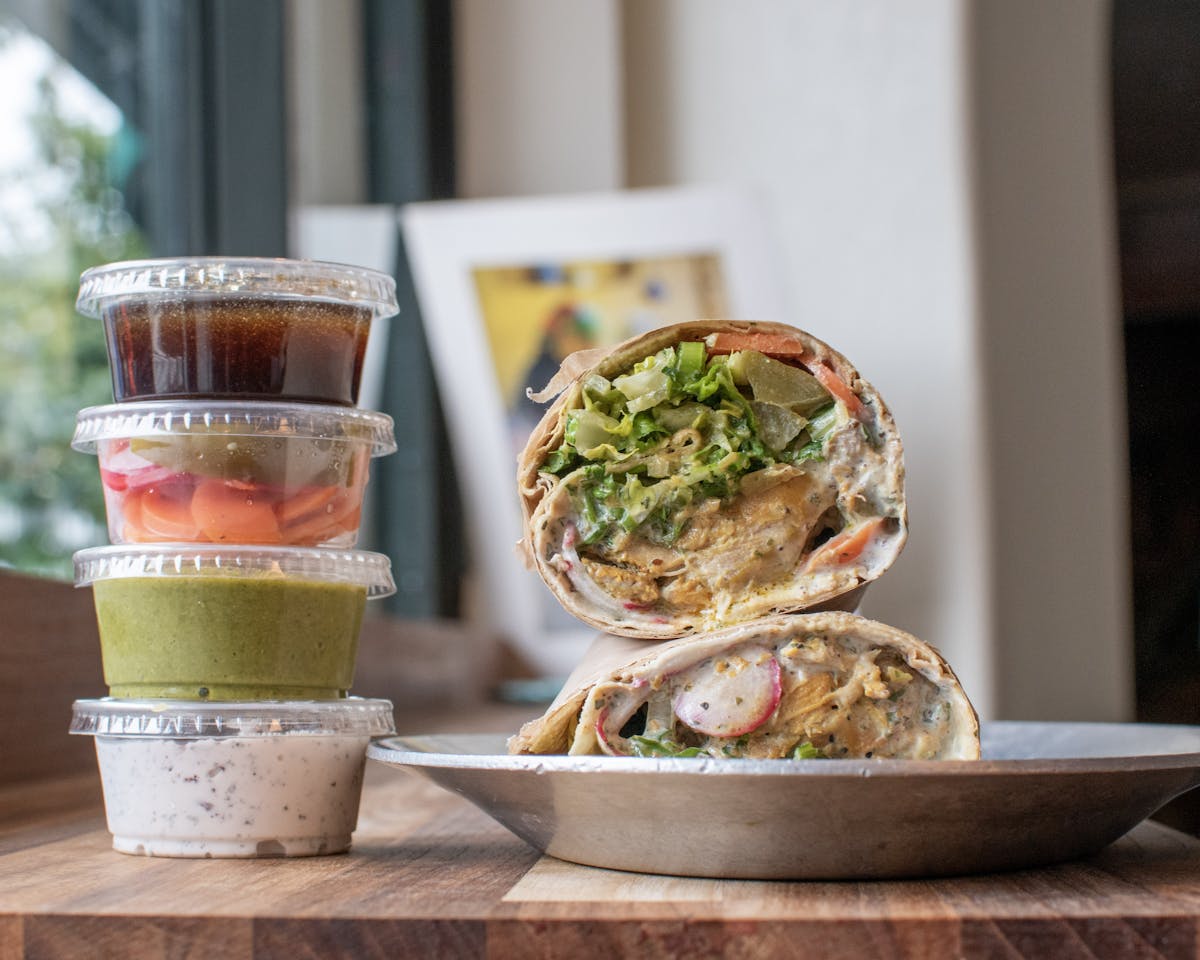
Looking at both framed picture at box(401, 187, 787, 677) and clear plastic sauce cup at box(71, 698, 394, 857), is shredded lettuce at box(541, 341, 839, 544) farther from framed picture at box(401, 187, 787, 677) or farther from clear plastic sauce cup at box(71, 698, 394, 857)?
framed picture at box(401, 187, 787, 677)

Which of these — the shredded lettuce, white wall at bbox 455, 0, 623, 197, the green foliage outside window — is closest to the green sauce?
the shredded lettuce

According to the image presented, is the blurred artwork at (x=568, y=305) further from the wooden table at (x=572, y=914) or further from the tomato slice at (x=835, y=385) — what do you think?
the wooden table at (x=572, y=914)

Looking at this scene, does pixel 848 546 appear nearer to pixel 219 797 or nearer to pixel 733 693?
pixel 733 693

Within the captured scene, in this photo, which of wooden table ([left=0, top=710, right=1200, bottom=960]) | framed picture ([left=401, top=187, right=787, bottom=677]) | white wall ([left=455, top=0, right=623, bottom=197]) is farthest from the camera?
white wall ([left=455, top=0, right=623, bottom=197])

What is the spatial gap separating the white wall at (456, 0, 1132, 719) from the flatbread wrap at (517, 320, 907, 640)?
2336 mm

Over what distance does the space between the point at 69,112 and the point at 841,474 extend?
1.19 metres

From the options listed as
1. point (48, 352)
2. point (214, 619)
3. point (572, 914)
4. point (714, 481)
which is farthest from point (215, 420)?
point (48, 352)

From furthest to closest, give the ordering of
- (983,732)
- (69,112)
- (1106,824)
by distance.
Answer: (69,112) → (983,732) → (1106,824)

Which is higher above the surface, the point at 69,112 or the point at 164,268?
the point at 69,112

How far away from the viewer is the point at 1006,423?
12.9ft

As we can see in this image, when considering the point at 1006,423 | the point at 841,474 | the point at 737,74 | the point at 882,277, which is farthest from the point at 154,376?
the point at 1006,423

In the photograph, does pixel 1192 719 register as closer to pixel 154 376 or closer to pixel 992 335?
pixel 992 335

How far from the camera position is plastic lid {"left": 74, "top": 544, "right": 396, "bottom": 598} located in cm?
100

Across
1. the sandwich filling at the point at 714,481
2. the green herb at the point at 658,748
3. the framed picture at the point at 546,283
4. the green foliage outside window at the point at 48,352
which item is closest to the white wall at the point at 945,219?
the framed picture at the point at 546,283
